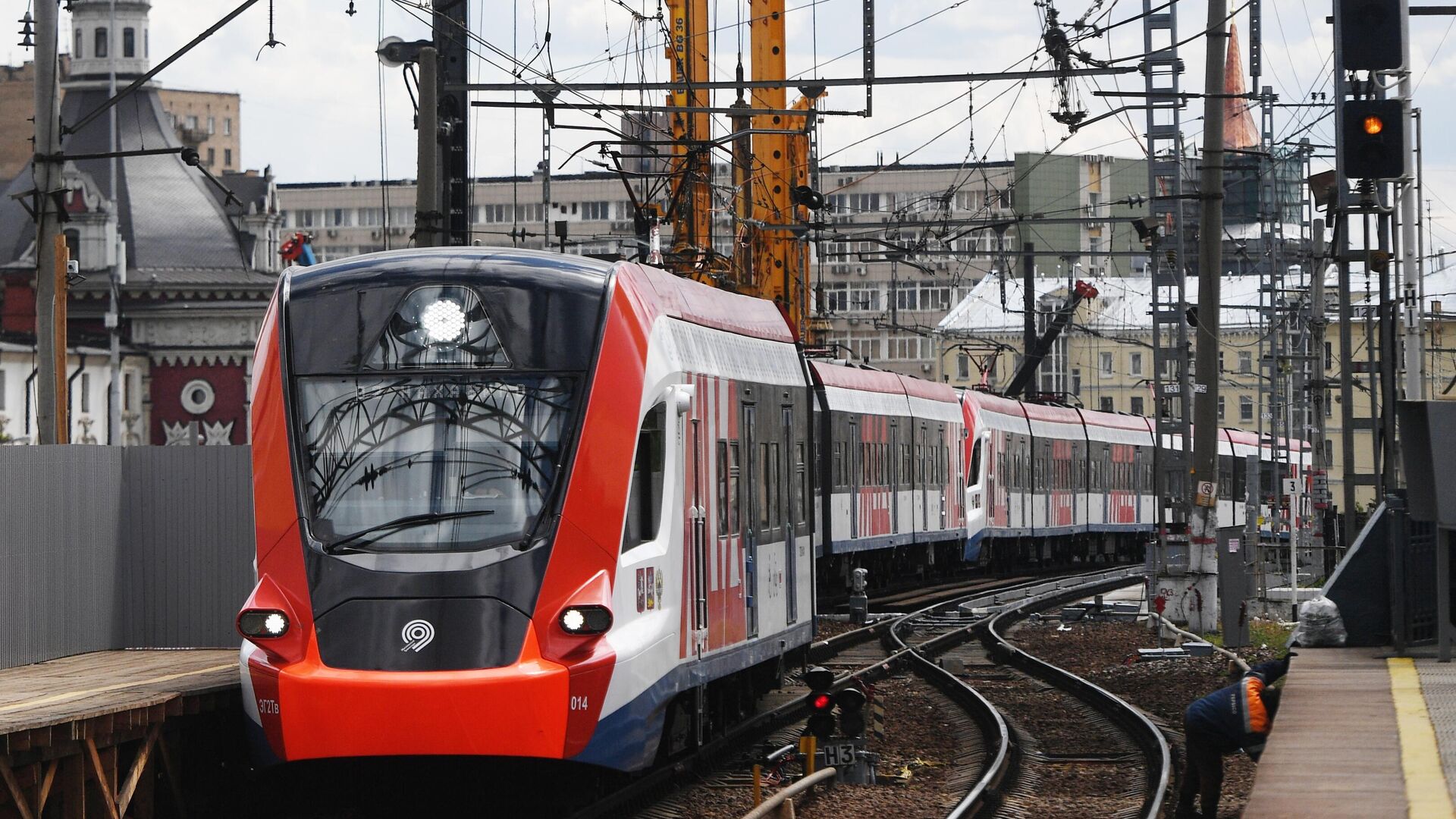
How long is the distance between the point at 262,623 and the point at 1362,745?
19.9 feet

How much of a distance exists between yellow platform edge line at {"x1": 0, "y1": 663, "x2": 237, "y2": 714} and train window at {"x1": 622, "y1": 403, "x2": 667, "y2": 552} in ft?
10.3

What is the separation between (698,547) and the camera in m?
13.4

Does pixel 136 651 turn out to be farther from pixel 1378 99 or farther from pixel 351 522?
pixel 1378 99

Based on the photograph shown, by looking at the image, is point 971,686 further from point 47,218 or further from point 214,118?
point 214,118

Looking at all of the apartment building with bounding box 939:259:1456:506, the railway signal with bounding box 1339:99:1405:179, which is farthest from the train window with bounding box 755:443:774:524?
the apartment building with bounding box 939:259:1456:506

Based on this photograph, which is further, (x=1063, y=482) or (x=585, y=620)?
(x=1063, y=482)

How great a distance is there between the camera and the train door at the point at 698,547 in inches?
522

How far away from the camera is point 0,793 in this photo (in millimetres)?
11023

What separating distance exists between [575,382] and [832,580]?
885 inches

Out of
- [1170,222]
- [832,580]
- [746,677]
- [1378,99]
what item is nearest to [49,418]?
[746,677]

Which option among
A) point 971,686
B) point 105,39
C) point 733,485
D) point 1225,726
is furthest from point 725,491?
point 105,39

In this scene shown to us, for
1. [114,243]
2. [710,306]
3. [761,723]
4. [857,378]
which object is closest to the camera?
[710,306]

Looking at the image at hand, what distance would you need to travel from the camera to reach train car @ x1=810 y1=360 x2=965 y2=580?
31.5 meters

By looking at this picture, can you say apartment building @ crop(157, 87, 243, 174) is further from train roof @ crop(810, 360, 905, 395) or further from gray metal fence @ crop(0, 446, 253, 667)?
gray metal fence @ crop(0, 446, 253, 667)
